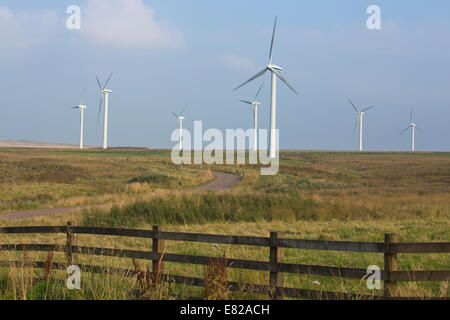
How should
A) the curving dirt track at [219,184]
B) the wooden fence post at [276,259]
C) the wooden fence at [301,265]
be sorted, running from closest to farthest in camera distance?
the wooden fence at [301,265]
the wooden fence post at [276,259]
the curving dirt track at [219,184]

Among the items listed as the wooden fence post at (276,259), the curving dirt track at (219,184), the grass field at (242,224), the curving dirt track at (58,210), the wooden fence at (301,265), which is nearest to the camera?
the wooden fence at (301,265)

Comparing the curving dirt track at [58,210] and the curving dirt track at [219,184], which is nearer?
the curving dirt track at [58,210]

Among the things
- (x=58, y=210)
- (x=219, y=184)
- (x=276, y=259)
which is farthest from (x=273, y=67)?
(x=276, y=259)

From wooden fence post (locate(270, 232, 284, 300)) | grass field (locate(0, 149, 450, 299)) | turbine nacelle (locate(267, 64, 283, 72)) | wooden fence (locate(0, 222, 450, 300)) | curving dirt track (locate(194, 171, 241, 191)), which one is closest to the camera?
wooden fence (locate(0, 222, 450, 300))

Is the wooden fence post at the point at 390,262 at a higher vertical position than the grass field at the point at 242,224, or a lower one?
higher

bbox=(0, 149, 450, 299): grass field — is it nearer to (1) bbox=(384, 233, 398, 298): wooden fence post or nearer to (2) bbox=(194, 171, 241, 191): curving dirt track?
(1) bbox=(384, 233, 398, 298): wooden fence post

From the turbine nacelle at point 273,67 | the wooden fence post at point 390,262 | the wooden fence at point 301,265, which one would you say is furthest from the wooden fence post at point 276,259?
the turbine nacelle at point 273,67

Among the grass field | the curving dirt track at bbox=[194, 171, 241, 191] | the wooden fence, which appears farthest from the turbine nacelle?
the wooden fence

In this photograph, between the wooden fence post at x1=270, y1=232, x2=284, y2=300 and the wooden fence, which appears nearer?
the wooden fence

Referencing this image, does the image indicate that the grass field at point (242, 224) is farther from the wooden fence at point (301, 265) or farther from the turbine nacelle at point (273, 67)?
the turbine nacelle at point (273, 67)
